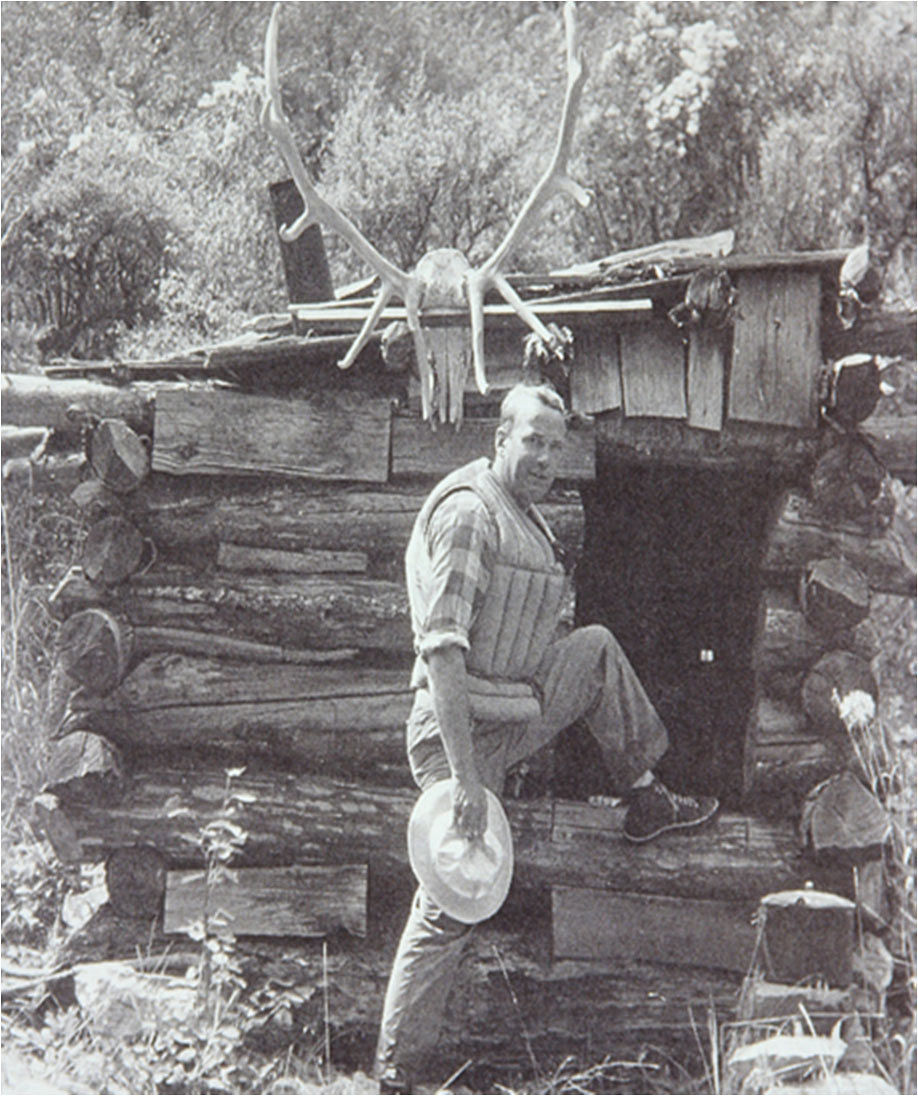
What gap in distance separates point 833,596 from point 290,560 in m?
2.39

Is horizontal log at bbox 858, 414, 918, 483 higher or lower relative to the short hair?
lower

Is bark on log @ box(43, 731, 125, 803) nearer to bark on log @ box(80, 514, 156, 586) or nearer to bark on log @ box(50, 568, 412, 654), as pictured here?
bark on log @ box(50, 568, 412, 654)

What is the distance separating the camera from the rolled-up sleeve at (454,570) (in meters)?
4.82

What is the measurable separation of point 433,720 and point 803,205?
12.2 meters

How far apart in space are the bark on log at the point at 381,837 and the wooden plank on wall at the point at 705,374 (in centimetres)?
178

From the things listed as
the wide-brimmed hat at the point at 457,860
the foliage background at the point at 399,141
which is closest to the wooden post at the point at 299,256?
the wide-brimmed hat at the point at 457,860

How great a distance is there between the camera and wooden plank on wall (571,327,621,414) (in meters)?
6.20

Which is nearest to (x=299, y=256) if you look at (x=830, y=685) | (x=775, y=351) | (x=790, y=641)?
(x=775, y=351)

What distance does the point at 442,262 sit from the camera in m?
6.10

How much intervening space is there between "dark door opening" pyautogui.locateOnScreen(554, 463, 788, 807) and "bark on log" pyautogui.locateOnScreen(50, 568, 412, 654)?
1.53 metres

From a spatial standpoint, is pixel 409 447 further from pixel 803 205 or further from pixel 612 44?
pixel 612 44

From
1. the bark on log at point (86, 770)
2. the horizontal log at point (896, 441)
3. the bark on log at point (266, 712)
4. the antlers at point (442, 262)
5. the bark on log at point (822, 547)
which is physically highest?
the antlers at point (442, 262)

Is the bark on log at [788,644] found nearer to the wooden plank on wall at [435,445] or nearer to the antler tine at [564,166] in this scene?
the wooden plank on wall at [435,445]

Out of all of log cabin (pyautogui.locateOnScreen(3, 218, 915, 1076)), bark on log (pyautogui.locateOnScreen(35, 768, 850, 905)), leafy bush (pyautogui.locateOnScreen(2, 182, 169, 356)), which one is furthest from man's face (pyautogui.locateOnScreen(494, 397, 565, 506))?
leafy bush (pyautogui.locateOnScreen(2, 182, 169, 356))
